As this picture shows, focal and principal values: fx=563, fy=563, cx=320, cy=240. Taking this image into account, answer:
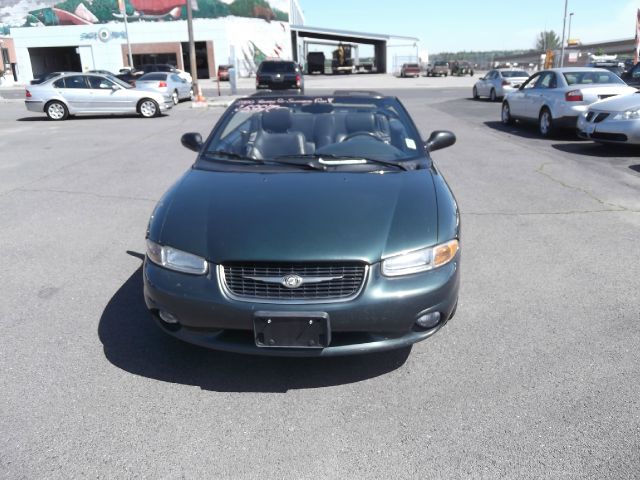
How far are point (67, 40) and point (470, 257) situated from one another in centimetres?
5891

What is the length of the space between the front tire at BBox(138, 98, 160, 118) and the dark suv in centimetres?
868

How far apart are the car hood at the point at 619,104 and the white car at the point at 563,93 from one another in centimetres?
128

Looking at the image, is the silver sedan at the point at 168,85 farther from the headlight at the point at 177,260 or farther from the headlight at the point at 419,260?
the headlight at the point at 419,260

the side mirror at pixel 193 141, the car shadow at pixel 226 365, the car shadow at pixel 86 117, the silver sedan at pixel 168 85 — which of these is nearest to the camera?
the car shadow at pixel 226 365

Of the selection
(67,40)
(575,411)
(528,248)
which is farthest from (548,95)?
(67,40)

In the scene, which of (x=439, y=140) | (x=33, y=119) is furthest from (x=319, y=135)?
(x=33, y=119)

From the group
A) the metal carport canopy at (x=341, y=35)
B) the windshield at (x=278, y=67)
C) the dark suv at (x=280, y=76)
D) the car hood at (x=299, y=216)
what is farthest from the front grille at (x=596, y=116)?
the metal carport canopy at (x=341, y=35)

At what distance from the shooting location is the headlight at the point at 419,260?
2992mm

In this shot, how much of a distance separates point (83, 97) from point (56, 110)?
3.45 ft

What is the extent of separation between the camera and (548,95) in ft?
41.8

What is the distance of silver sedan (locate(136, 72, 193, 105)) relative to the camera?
21.3 meters

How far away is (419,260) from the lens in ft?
10.1

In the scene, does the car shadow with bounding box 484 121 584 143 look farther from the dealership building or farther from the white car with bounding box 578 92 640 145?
the dealership building

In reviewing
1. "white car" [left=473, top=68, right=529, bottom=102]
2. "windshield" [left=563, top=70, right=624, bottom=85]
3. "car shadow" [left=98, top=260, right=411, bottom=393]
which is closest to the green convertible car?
"car shadow" [left=98, top=260, right=411, bottom=393]
